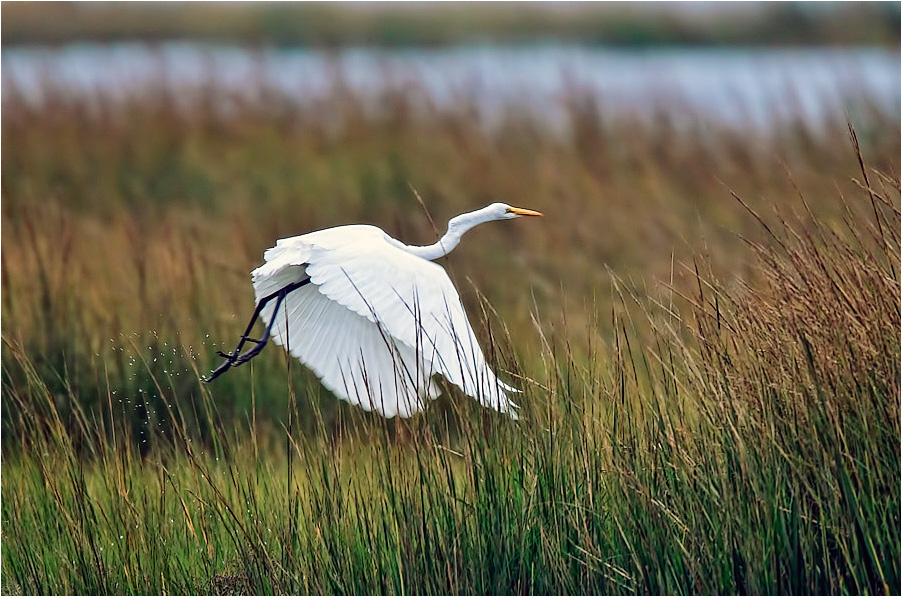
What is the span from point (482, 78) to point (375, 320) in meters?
3.94

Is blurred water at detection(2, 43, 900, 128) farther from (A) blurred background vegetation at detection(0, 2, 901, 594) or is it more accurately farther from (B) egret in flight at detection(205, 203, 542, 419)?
(B) egret in flight at detection(205, 203, 542, 419)

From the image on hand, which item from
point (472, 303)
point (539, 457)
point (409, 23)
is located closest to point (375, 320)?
point (539, 457)

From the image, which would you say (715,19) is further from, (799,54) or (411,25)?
(411,25)

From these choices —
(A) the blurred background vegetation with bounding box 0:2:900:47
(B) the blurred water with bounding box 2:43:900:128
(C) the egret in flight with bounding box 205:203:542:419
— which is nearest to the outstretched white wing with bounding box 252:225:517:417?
(C) the egret in flight with bounding box 205:203:542:419

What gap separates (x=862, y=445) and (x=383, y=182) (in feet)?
10.4

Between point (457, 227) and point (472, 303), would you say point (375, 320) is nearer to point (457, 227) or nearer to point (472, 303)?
point (457, 227)

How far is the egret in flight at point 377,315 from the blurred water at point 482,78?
2.95 m

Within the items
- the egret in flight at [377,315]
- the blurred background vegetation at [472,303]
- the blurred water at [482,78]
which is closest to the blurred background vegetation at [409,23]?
the blurred background vegetation at [472,303]

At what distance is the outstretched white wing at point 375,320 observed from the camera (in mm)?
1974

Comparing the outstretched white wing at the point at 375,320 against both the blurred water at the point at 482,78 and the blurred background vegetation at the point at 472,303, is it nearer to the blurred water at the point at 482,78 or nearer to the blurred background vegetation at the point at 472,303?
the blurred background vegetation at the point at 472,303

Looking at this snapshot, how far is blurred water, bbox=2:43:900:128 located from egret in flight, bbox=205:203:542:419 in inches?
116

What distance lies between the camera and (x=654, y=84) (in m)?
5.77

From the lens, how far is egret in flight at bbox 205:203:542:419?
199 centimetres

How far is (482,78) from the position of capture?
18.6 ft
